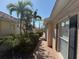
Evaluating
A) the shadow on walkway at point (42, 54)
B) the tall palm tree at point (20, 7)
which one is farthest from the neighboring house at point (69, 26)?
the tall palm tree at point (20, 7)

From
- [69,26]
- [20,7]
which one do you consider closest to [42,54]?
[69,26]

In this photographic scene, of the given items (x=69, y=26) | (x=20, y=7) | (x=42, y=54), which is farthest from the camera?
(x=20, y=7)

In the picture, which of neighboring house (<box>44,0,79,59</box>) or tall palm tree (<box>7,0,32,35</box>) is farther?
tall palm tree (<box>7,0,32,35</box>)

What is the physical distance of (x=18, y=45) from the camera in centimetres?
841

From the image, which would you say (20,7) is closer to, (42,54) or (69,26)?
(42,54)

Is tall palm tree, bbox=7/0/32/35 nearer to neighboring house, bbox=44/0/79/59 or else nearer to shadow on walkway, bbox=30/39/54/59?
shadow on walkway, bbox=30/39/54/59

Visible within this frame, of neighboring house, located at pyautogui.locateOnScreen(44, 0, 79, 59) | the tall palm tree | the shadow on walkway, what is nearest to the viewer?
neighboring house, located at pyautogui.locateOnScreen(44, 0, 79, 59)

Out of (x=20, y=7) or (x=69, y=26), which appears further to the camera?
(x=20, y=7)

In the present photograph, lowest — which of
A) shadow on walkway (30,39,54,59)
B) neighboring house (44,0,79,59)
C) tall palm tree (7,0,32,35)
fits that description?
shadow on walkway (30,39,54,59)

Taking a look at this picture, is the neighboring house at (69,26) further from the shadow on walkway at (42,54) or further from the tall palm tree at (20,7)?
the tall palm tree at (20,7)

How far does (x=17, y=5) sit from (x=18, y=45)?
1096cm

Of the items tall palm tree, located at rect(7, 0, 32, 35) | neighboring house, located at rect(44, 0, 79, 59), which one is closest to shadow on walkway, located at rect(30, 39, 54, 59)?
neighboring house, located at rect(44, 0, 79, 59)

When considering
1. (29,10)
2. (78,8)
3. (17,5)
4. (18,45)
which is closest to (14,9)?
(17,5)

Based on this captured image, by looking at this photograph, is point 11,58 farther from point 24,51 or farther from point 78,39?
point 78,39
